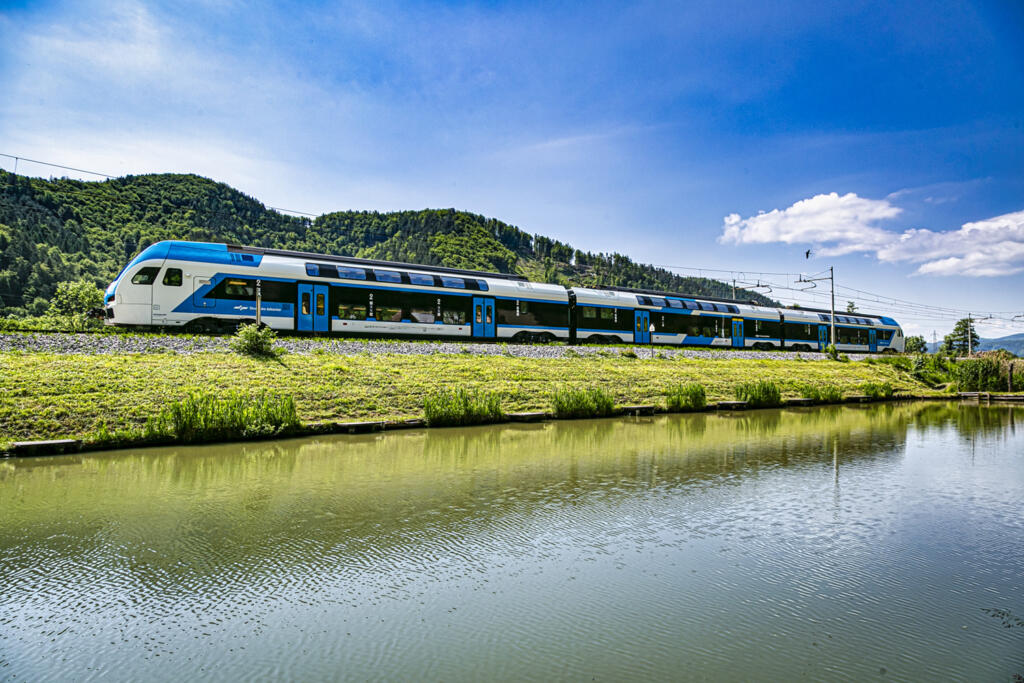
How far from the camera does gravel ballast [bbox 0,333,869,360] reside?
1576 cm

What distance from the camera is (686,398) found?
21000 mm

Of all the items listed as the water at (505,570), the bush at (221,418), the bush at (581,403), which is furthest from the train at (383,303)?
the water at (505,570)

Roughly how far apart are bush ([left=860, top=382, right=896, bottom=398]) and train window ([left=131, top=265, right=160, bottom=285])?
97.2 feet

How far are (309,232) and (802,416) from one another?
9664 centimetres

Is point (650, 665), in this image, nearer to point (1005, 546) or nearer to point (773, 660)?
point (773, 660)

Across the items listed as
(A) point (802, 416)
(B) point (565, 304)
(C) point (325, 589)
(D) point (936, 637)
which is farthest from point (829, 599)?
(B) point (565, 304)

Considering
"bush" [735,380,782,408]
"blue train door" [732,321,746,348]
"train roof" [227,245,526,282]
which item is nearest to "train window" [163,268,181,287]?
"train roof" [227,245,526,282]

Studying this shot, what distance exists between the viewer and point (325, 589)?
5.17 meters

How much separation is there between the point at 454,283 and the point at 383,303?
340cm

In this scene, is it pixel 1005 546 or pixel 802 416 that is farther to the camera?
pixel 802 416

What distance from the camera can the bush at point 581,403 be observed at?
18.0 meters

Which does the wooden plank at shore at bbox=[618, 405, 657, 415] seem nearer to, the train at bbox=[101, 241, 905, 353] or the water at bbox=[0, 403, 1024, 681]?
the water at bbox=[0, 403, 1024, 681]

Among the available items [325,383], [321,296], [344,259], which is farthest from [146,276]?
[325,383]

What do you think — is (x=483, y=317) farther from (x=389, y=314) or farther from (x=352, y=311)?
(x=352, y=311)
